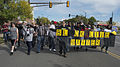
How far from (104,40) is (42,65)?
4.34m

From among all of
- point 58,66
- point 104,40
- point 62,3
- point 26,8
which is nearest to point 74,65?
point 58,66

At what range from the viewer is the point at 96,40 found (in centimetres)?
722

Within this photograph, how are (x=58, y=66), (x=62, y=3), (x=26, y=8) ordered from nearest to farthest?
(x=58, y=66) → (x=62, y=3) → (x=26, y=8)

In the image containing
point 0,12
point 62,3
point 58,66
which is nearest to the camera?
point 58,66

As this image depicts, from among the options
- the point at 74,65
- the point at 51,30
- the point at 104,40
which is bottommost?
the point at 74,65

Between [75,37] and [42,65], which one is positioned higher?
[75,37]

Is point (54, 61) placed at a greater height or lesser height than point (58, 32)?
lesser

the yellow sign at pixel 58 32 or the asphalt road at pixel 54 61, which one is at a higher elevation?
the yellow sign at pixel 58 32

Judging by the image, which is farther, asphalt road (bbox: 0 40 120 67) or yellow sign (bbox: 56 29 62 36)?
yellow sign (bbox: 56 29 62 36)

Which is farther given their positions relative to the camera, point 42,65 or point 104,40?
point 104,40

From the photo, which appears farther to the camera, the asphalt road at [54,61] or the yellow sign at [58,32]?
the yellow sign at [58,32]

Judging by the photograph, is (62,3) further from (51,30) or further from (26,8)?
(51,30)

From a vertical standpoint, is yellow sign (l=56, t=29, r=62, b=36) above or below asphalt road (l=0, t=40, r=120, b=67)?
above

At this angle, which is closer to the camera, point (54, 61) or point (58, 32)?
point (54, 61)
